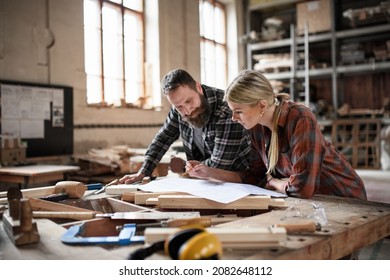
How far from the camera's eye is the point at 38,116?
5.05m

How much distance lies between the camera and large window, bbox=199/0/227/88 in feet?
27.6

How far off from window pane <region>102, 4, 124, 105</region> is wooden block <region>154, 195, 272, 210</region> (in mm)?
4708

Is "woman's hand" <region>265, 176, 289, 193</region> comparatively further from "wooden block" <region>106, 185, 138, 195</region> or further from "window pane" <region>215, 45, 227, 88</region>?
"window pane" <region>215, 45, 227, 88</region>

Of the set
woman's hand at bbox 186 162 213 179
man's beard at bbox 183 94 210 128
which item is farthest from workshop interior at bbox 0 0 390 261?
man's beard at bbox 183 94 210 128

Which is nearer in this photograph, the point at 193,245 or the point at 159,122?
the point at 193,245

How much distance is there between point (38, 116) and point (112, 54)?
1924mm

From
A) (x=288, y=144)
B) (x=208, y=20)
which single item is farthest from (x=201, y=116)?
(x=208, y=20)

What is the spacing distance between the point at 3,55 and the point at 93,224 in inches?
158

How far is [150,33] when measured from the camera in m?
7.15

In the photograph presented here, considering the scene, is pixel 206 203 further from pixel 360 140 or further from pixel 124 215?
pixel 360 140

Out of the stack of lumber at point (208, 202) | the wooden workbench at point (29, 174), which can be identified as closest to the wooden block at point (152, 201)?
the stack of lumber at point (208, 202)

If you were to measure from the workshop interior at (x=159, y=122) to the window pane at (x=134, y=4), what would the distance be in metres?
0.03

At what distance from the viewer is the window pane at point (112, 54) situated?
20.9 feet

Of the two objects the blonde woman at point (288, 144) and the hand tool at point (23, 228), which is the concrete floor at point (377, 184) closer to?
the blonde woman at point (288, 144)
